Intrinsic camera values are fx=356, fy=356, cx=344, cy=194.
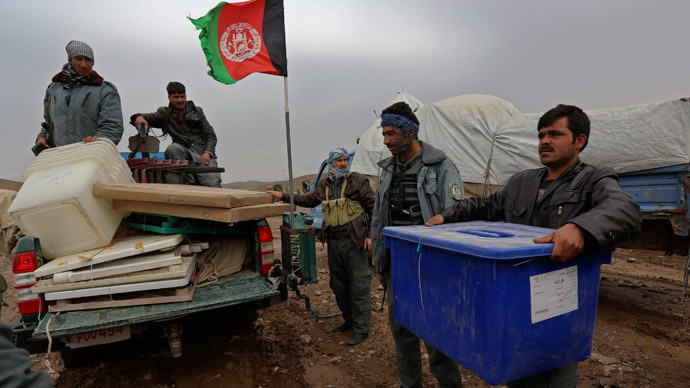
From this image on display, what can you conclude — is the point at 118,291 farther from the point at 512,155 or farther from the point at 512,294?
the point at 512,155

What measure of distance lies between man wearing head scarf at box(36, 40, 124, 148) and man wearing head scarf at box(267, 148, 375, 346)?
201 cm

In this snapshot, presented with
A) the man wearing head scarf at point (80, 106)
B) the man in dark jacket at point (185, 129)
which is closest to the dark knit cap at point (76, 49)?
the man wearing head scarf at point (80, 106)

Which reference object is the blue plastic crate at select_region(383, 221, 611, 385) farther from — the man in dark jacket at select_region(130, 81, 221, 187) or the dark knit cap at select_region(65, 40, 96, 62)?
the dark knit cap at select_region(65, 40, 96, 62)

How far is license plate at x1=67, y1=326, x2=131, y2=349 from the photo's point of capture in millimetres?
2312

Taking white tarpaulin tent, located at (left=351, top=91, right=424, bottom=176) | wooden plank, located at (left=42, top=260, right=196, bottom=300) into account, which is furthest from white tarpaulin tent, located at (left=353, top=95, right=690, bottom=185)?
wooden plank, located at (left=42, top=260, right=196, bottom=300)

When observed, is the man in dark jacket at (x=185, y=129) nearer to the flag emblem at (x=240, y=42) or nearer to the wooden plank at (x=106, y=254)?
the flag emblem at (x=240, y=42)

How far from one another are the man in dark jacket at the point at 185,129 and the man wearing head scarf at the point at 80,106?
1.40 feet

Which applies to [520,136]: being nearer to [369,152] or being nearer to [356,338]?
[369,152]

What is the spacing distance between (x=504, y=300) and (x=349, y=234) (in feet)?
8.72

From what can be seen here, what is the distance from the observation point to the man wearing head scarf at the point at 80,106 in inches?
151

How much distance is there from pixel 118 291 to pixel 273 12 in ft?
10.6

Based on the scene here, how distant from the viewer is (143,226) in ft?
9.91

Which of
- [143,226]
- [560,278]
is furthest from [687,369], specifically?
[143,226]

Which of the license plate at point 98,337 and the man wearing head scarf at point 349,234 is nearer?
the license plate at point 98,337
